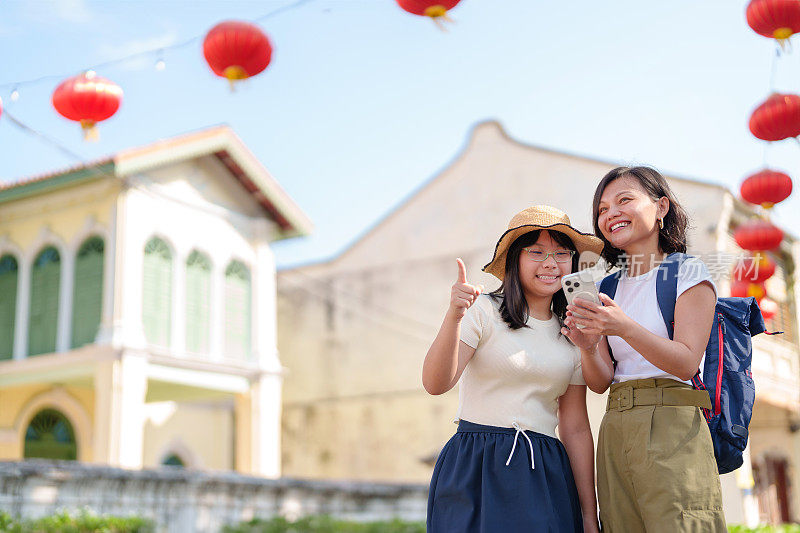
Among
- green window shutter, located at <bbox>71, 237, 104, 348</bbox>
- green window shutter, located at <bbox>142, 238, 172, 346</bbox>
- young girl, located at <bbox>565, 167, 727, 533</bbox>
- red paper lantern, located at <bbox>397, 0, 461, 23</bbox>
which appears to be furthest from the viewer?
green window shutter, located at <bbox>142, 238, 172, 346</bbox>

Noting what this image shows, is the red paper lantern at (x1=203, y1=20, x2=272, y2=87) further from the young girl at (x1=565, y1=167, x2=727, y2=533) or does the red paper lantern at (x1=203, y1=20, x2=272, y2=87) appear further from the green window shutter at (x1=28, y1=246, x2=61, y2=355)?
the green window shutter at (x1=28, y1=246, x2=61, y2=355)

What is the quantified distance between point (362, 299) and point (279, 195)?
499 centimetres

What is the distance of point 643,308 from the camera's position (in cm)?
305

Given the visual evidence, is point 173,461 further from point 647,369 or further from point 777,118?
point 647,369

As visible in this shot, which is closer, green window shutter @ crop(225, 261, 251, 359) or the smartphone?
the smartphone

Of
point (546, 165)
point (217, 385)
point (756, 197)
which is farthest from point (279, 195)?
point (756, 197)

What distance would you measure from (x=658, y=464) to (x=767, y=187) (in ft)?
27.9

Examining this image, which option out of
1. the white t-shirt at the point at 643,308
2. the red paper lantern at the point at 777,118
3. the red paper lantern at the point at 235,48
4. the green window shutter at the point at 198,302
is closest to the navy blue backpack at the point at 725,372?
the white t-shirt at the point at 643,308

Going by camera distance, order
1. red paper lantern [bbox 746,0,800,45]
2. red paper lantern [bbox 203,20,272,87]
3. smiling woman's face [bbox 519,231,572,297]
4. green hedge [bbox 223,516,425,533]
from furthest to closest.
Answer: green hedge [bbox 223,516,425,533] → red paper lantern [bbox 203,20,272,87] → red paper lantern [bbox 746,0,800,45] → smiling woman's face [bbox 519,231,572,297]

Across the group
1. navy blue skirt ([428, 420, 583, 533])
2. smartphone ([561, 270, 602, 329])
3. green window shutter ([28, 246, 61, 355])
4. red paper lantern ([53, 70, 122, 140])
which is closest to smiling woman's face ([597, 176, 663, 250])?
smartphone ([561, 270, 602, 329])

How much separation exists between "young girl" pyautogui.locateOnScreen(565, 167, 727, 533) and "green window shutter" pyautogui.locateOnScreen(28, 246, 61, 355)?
12.9m

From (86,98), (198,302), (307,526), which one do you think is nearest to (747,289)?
(307,526)

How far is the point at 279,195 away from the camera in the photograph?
16828mm

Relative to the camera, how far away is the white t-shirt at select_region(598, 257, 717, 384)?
116 inches
